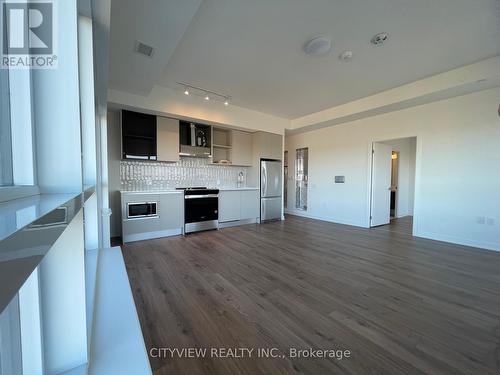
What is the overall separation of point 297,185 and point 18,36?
21.7 ft

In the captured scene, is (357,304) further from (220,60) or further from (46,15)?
(220,60)

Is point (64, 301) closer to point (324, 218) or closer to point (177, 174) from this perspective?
→ point (177, 174)

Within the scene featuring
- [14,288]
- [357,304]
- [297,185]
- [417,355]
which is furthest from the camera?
[297,185]

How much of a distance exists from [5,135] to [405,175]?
813cm

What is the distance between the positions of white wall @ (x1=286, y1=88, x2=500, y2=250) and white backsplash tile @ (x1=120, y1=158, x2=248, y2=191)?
109 inches

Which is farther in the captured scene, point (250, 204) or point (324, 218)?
point (324, 218)

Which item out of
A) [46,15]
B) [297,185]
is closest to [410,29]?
[46,15]

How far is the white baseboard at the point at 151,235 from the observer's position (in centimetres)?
375

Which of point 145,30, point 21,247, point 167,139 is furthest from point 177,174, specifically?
point 21,247

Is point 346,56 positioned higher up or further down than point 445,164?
higher up

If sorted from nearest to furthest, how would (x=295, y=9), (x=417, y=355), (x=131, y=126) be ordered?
(x=417, y=355) → (x=295, y=9) → (x=131, y=126)

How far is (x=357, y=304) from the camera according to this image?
1.97m

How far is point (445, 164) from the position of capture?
3936 millimetres

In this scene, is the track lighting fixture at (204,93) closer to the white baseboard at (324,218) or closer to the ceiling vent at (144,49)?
the ceiling vent at (144,49)
